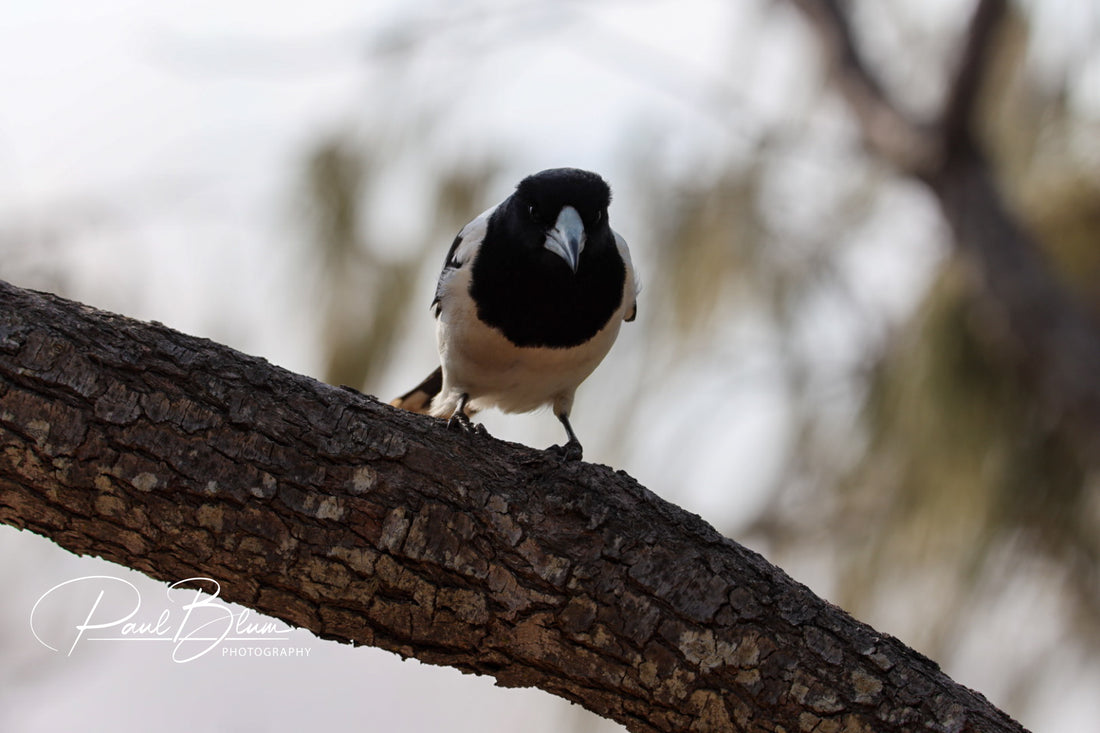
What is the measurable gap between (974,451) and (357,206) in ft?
6.59

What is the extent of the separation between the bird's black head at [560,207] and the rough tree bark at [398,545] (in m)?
0.85

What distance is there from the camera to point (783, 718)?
5.89 feet

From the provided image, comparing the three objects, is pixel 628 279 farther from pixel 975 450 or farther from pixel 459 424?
pixel 975 450

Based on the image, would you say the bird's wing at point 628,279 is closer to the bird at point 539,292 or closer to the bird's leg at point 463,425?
the bird at point 539,292

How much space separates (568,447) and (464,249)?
1.87 feet

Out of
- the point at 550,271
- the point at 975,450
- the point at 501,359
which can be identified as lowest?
the point at 501,359

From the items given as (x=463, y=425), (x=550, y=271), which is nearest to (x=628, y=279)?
(x=550, y=271)

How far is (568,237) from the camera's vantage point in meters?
2.56

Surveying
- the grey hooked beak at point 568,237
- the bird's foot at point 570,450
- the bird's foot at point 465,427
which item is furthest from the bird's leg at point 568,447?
the grey hooked beak at point 568,237

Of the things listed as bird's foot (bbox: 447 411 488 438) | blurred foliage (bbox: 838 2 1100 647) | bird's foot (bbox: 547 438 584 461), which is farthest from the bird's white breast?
blurred foliage (bbox: 838 2 1100 647)

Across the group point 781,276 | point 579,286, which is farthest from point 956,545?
point 579,286

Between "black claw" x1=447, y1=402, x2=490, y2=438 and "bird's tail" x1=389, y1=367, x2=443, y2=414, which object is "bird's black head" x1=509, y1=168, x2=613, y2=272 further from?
"bird's tail" x1=389, y1=367, x2=443, y2=414

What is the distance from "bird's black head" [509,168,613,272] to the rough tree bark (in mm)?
854

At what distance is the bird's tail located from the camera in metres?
3.35
